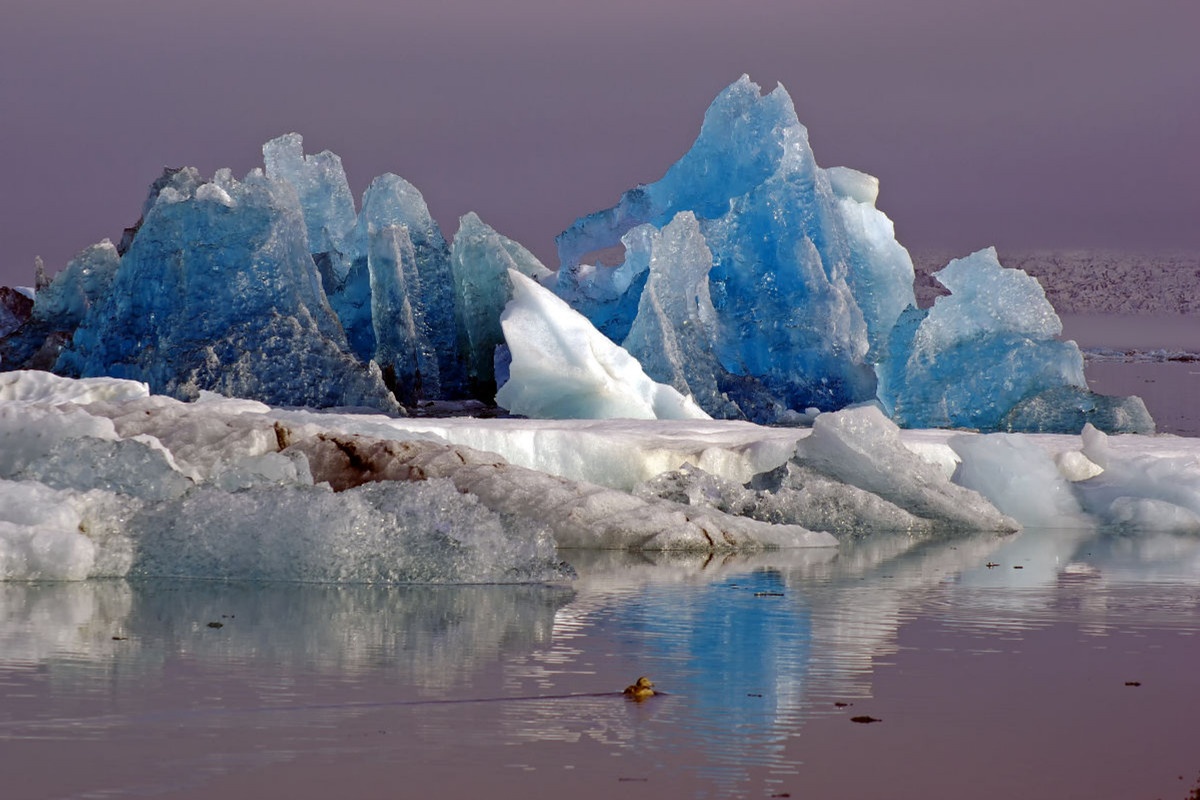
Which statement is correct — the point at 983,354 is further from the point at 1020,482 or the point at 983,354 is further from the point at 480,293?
the point at 1020,482

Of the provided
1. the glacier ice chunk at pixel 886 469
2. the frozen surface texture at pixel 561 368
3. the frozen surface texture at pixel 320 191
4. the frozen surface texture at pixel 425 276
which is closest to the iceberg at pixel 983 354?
the frozen surface texture at pixel 561 368

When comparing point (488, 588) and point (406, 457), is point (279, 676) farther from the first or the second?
point (406, 457)

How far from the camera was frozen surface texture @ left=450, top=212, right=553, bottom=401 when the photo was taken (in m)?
16.8

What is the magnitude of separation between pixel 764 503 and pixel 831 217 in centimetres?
1026

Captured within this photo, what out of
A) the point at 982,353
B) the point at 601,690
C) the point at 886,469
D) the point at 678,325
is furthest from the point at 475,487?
the point at 982,353

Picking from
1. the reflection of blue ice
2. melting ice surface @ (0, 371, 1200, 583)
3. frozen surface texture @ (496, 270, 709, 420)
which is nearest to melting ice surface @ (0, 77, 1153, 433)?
frozen surface texture @ (496, 270, 709, 420)

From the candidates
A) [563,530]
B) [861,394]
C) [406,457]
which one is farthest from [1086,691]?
[861,394]

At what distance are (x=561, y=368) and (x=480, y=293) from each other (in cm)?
444

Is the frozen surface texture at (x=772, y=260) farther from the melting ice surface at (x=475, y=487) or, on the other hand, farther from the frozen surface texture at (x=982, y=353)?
the melting ice surface at (x=475, y=487)

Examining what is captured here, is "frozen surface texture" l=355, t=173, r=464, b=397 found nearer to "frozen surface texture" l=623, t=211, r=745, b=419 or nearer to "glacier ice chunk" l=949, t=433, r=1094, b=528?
"frozen surface texture" l=623, t=211, r=745, b=419

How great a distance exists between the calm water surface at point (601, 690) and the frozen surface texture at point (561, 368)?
257 inches

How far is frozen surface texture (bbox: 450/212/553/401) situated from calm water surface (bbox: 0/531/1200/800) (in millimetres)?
10795

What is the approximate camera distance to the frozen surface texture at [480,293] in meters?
16.8

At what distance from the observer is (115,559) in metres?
6.08
